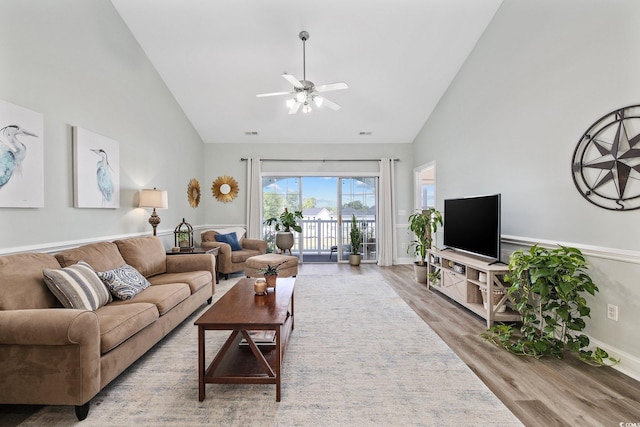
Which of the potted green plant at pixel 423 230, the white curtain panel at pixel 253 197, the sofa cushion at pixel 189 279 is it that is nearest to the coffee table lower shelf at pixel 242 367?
the sofa cushion at pixel 189 279

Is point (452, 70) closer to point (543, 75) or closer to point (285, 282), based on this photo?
point (543, 75)

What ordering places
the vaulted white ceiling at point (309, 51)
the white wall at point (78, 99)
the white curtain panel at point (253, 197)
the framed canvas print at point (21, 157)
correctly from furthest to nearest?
the white curtain panel at point (253, 197) < the vaulted white ceiling at point (309, 51) < the white wall at point (78, 99) < the framed canvas print at point (21, 157)

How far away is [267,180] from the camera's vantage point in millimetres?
6566

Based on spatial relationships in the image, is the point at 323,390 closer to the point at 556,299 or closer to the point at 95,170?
the point at 556,299

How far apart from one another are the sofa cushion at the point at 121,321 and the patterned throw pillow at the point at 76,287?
0.10m

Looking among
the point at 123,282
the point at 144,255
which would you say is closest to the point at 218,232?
the point at 144,255

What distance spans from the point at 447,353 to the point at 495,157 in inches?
97.4

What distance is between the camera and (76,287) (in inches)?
84.1

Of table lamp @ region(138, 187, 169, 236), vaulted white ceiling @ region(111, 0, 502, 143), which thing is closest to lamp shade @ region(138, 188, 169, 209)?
table lamp @ region(138, 187, 169, 236)

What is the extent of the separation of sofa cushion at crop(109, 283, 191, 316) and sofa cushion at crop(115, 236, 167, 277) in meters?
0.47

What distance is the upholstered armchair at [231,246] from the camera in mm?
5020

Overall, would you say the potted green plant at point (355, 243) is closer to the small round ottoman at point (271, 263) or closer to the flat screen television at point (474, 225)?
the small round ottoman at point (271, 263)

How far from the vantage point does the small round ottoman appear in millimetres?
4652

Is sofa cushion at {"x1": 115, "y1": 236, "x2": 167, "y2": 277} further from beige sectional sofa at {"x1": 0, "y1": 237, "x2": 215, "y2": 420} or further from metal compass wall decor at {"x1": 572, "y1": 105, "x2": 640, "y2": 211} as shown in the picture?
metal compass wall decor at {"x1": 572, "y1": 105, "x2": 640, "y2": 211}
